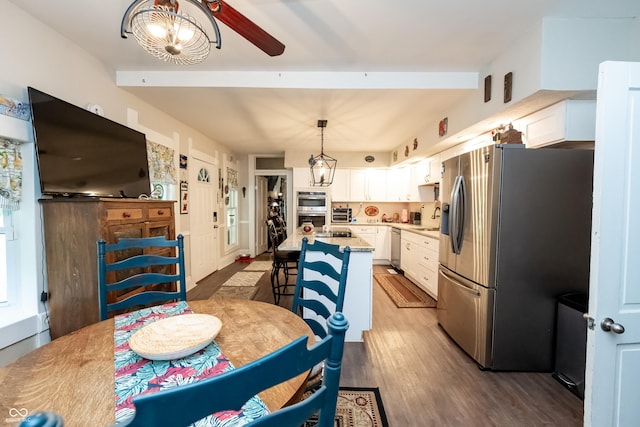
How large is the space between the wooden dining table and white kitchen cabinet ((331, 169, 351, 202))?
4.77 meters

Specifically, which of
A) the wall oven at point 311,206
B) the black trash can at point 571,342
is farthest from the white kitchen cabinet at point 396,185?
the black trash can at point 571,342

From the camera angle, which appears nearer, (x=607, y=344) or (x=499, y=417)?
(x=607, y=344)

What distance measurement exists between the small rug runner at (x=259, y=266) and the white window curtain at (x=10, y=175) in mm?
3580

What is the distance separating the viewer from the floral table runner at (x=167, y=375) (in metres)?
0.67

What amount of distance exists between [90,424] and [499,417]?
2.12 m

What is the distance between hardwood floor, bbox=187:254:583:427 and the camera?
5.37 feet

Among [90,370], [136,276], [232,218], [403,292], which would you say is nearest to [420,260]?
[403,292]

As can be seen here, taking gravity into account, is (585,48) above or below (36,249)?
above

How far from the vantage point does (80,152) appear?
2100 mm

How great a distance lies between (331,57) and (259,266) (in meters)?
4.11

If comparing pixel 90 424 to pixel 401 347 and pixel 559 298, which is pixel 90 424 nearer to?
pixel 401 347

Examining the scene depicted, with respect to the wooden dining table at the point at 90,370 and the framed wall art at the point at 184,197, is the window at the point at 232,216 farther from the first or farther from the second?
the wooden dining table at the point at 90,370

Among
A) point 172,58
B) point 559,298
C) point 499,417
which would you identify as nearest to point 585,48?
point 559,298

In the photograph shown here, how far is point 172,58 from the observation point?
1330 mm
